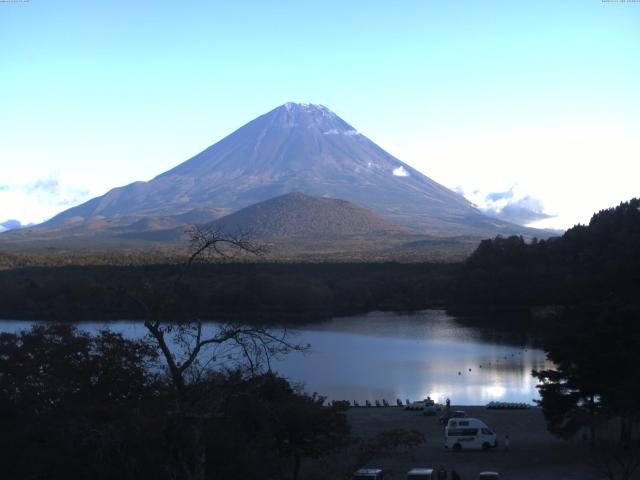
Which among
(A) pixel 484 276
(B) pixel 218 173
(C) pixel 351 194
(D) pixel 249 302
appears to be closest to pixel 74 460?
(D) pixel 249 302

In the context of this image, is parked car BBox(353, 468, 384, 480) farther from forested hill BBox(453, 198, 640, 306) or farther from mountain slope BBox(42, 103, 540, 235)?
mountain slope BBox(42, 103, 540, 235)

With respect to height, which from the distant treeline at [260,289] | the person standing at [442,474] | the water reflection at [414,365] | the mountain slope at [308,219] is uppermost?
the mountain slope at [308,219]

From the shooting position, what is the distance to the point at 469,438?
13.2m

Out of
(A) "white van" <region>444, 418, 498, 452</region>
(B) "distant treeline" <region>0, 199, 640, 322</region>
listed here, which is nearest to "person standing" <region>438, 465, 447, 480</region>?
(A) "white van" <region>444, 418, 498, 452</region>

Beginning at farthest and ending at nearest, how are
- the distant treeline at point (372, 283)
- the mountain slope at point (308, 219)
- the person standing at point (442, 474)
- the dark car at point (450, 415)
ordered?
the mountain slope at point (308, 219), the distant treeline at point (372, 283), the dark car at point (450, 415), the person standing at point (442, 474)

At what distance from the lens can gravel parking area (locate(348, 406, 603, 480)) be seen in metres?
11.1

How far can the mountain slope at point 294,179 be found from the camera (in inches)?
4395

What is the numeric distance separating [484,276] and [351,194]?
71.6 metres

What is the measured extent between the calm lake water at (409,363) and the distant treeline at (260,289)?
9.99 ft

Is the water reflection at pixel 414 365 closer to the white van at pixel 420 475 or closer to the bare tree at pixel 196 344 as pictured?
the white van at pixel 420 475

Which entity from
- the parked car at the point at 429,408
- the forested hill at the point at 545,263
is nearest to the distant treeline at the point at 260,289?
the forested hill at the point at 545,263

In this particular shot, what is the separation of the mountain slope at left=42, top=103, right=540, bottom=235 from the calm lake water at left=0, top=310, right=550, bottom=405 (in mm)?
74006

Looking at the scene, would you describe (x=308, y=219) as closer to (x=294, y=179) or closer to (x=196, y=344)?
(x=294, y=179)

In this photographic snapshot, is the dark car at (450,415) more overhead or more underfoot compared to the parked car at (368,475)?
more underfoot
